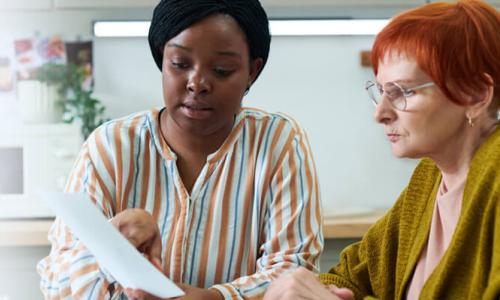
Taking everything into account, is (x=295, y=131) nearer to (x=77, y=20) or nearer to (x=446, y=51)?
(x=446, y=51)

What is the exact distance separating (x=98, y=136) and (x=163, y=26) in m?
0.24

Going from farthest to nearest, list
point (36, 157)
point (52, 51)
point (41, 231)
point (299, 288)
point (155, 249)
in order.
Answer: point (52, 51), point (36, 157), point (41, 231), point (155, 249), point (299, 288)

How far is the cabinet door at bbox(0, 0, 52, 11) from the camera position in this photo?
319cm

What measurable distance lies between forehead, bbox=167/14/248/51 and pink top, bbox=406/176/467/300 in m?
0.42

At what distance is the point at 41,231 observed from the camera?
2.80m

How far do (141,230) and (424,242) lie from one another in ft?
1.49

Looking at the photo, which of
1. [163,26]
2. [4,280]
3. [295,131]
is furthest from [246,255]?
[4,280]

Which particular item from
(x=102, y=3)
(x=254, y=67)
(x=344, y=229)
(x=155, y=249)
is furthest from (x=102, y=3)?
(x=155, y=249)

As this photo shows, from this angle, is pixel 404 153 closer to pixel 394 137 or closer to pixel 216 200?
pixel 394 137

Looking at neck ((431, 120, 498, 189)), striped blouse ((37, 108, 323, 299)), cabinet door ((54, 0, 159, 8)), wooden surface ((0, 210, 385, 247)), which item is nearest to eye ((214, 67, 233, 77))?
striped blouse ((37, 108, 323, 299))

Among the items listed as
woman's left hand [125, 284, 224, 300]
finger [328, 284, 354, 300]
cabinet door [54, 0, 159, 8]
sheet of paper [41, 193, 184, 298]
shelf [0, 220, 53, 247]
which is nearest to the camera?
sheet of paper [41, 193, 184, 298]

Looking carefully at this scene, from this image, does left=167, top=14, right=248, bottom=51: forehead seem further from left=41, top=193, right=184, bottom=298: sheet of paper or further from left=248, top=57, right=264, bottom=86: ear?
left=41, top=193, right=184, bottom=298: sheet of paper

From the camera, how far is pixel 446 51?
113 cm

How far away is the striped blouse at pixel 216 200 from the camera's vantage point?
1.33 metres
